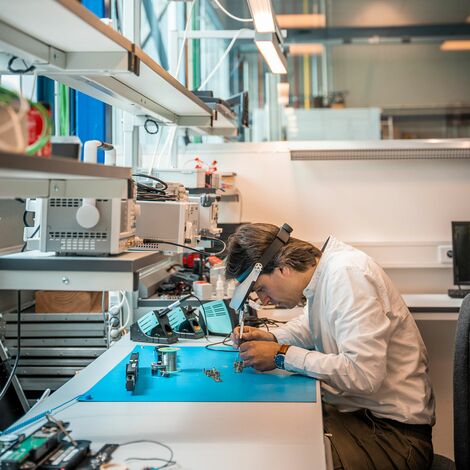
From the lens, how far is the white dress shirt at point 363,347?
1.99m

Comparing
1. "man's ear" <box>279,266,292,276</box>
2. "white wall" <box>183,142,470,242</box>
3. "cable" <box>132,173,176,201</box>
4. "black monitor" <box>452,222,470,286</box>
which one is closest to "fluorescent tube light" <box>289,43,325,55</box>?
"white wall" <box>183,142,470,242</box>

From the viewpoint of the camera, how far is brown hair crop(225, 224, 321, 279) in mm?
2229

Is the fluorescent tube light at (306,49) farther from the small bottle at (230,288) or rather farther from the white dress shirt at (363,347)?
the white dress shirt at (363,347)

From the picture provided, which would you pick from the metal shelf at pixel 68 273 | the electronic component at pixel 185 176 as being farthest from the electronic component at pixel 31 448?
the electronic component at pixel 185 176

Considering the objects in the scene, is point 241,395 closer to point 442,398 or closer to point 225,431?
point 225,431

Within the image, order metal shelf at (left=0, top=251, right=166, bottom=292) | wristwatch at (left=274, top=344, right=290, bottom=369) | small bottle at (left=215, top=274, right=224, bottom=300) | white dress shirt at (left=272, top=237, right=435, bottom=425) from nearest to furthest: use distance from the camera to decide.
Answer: metal shelf at (left=0, top=251, right=166, bottom=292) < white dress shirt at (left=272, top=237, right=435, bottom=425) < wristwatch at (left=274, top=344, right=290, bottom=369) < small bottle at (left=215, top=274, right=224, bottom=300)

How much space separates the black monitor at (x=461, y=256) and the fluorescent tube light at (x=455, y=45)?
171 inches

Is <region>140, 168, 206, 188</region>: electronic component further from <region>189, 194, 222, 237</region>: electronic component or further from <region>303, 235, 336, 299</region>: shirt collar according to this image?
<region>303, 235, 336, 299</region>: shirt collar

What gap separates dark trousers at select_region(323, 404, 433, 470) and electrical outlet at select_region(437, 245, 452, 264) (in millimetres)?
2039

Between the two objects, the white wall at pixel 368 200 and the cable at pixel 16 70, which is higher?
the cable at pixel 16 70

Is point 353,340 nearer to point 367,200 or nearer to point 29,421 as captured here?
point 29,421

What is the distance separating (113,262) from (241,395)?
609mm

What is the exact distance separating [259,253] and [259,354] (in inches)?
12.7

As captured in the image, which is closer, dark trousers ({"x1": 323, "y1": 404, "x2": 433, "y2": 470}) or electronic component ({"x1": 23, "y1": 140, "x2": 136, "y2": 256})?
electronic component ({"x1": 23, "y1": 140, "x2": 136, "y2": 256})
